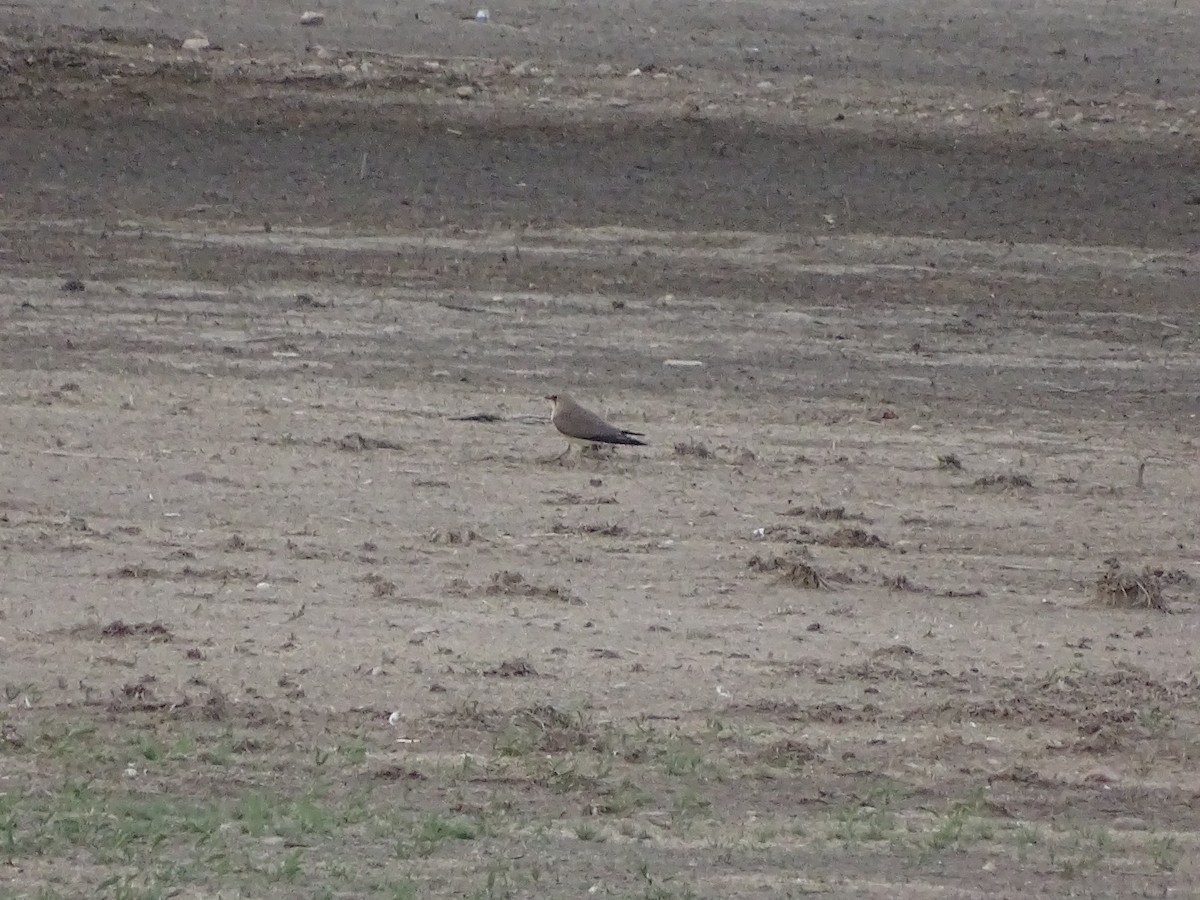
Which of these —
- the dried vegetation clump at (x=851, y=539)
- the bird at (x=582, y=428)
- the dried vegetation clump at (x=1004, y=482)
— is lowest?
the dried vegetation clump at (x=1004, y=482)

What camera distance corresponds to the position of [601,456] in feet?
36.4

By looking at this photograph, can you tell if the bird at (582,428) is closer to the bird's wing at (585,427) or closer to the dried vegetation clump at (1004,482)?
the bird's wing at (585,427)

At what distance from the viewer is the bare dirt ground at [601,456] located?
21.5ft

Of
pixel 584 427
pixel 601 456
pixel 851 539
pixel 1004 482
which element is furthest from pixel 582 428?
pixel 1004 482

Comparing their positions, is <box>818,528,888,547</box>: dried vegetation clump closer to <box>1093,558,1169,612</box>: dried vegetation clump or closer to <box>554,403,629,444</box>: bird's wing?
<box>1093,558,1169,612</box>: dried vegetation clump

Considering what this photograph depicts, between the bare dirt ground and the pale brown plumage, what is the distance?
0.56 feet

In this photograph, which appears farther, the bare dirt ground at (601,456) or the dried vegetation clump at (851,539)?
the dried vegetation clump at (851,539)

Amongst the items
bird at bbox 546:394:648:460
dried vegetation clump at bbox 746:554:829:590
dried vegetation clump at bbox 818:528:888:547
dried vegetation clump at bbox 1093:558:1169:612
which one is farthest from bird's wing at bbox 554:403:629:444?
dried vegetation clump at bbox 1093:558:1169:612

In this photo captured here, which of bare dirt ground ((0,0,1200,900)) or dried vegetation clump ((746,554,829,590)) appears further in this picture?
dried vegetation clump ((746,554,829,590))

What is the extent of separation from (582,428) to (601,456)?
1.14 feet

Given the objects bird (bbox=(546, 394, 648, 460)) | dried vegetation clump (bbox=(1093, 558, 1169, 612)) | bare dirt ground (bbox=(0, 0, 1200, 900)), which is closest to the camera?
bare dirt ground (bbox=(0, 0, 1200, 900))

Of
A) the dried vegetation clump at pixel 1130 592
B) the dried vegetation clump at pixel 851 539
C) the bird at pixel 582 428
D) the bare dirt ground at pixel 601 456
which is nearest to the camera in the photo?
the bare dirt ground at pixel 601 456

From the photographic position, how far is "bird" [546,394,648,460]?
1077 cm

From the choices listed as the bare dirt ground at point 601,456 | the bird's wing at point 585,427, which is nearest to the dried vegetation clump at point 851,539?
the bare dirt ground at point 601,456
